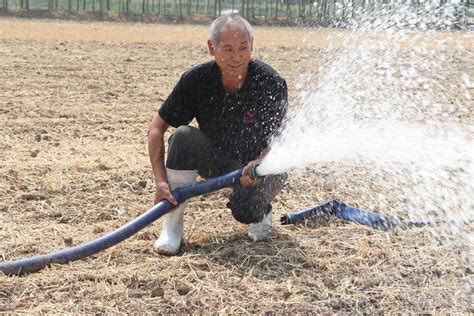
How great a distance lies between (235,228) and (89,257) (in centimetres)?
91

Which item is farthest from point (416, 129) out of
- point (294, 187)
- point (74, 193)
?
point (74, 193)

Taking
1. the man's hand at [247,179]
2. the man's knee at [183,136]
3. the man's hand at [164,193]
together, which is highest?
the man's knee at [183,136]

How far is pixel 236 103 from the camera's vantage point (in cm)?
390

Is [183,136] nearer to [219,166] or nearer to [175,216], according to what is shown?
[219,166]

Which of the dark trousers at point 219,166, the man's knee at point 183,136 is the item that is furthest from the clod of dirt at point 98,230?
the man's knee at point 183,136

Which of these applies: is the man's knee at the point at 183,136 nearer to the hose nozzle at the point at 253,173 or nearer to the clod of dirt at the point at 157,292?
the hose nozzle at the point at 253,173

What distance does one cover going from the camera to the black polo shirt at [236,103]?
3.87 m

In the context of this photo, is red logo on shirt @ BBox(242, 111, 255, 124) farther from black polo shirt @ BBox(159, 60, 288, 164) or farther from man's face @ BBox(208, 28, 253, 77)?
man's face @ BBox(208, 28, 253, 77)

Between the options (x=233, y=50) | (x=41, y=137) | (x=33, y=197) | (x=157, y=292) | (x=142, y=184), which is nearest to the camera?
(x=157, y=292)

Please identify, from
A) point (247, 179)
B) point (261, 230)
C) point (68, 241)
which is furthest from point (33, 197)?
point (247, 179)

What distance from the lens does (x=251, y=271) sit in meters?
3.53

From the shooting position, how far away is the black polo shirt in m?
3.87

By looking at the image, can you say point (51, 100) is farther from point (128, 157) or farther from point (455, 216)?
point (455, 216)

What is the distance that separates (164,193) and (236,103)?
2.09 ft
